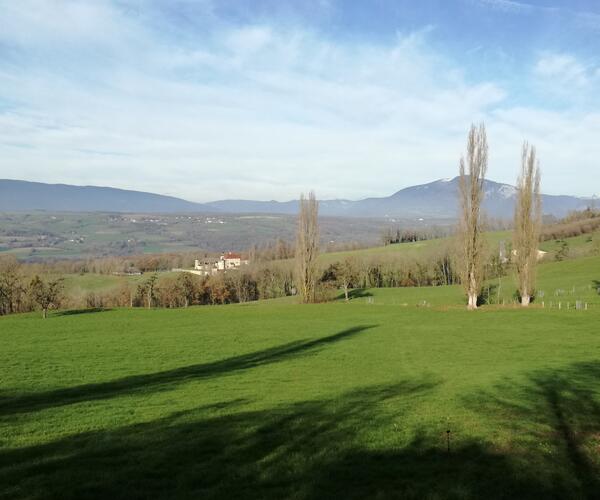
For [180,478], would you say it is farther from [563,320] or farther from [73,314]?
[73,314]

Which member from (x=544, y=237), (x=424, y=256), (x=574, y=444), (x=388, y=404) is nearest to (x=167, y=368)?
(x=388, y=404)

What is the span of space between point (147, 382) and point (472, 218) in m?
34.9

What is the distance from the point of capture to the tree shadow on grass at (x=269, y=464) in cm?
848

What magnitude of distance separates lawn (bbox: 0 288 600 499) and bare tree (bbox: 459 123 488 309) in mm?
14372

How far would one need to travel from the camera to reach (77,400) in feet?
53.1

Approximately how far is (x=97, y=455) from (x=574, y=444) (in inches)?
399

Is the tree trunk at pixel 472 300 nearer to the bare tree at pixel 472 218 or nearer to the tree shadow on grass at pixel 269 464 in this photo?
the bare tree at pixel 472 218

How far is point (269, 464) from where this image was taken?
9.84 meters

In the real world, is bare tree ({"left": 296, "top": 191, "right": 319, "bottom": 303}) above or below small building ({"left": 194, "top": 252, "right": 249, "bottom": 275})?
above

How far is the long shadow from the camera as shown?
15.8 metres

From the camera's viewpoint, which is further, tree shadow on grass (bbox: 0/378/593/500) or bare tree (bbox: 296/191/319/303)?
bare tree (bbox: 296/191/319/303)

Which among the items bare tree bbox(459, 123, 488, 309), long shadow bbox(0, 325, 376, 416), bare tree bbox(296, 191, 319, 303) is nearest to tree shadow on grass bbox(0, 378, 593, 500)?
long shadow bbox(0, 325, 376, 416)

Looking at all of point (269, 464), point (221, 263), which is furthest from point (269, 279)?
point (269, 464)

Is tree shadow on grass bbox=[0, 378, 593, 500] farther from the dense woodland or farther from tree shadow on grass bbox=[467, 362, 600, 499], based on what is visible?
the dense woodland
